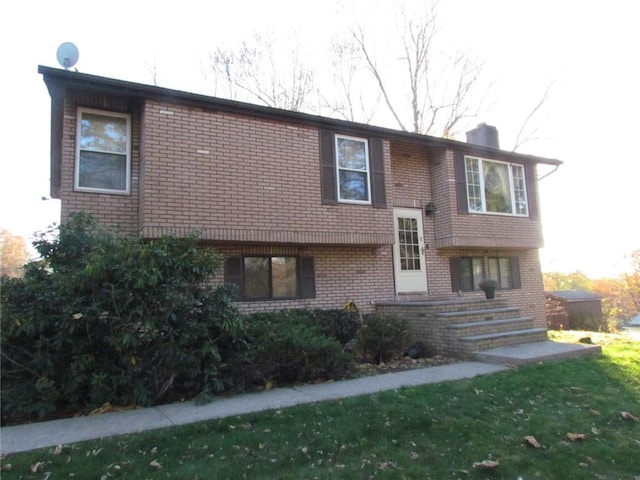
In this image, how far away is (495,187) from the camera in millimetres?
12422

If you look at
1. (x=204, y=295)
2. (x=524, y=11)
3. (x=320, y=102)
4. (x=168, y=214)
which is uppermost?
(x=320, y=102)

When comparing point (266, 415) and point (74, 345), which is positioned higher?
point (74, 345)

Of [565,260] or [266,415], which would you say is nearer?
[266,415]

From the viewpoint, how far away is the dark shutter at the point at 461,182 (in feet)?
37.9

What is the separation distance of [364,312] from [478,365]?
3.41 m


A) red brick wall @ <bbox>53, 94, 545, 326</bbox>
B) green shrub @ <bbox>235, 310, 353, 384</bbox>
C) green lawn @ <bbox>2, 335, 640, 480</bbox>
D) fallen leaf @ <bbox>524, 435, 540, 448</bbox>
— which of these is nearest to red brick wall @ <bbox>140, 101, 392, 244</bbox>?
red brick wall @ <bbox>53, 94, 545, 326</bbox>

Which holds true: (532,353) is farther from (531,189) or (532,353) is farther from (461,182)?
(531,189)

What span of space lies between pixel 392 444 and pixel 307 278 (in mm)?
6036

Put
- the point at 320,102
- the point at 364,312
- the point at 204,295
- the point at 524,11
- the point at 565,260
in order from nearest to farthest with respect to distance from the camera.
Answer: the point at 204,295
the point at 364,312
the point at 524,11
the point at 320,102
the point at 565,260

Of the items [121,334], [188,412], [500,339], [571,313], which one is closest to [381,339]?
[500,339]

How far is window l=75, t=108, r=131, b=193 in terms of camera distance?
8.00m

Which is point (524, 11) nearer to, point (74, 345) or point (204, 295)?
point (204, 295)

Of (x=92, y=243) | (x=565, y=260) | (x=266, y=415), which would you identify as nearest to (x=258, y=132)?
(x=92, y=243)

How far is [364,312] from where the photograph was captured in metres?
10.3
